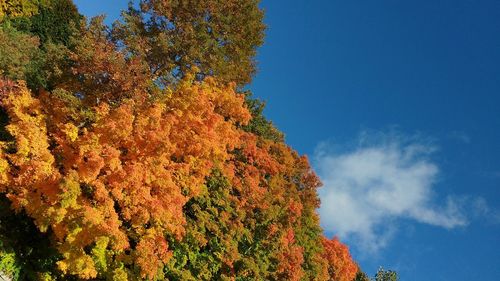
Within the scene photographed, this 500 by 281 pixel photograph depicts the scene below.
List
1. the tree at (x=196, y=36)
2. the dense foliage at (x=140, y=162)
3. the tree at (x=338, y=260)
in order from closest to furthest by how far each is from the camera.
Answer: the dense foliage at (x=140, y=162), the tree at (x=196, y=36), the tree at (x=338, y=260)

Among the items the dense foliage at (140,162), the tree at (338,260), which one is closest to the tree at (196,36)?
the dense foliage at (140,162)

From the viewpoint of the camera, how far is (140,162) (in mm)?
23422

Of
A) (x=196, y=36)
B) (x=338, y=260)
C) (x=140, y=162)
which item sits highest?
(x=196, y=36)

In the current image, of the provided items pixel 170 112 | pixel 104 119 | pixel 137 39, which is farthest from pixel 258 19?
pixel 104 119

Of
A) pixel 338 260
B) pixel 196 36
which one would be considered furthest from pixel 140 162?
pixel 338 260

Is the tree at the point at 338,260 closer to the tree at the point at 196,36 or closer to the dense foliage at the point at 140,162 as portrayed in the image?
the dense foliage at the point at 140,162

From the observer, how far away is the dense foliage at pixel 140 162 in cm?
2170

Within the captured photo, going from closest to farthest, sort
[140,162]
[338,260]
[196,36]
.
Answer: [140,162], [196,36], [338,260]

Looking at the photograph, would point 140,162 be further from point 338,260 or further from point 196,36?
point 338,260

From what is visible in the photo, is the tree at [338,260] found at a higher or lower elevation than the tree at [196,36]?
lower

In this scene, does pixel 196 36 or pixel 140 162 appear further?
pixel 196 36

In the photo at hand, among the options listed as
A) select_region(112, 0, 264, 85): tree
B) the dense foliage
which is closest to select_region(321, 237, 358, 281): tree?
the dense foliage

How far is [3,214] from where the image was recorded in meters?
23.0

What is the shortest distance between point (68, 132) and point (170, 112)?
568 centimetres
